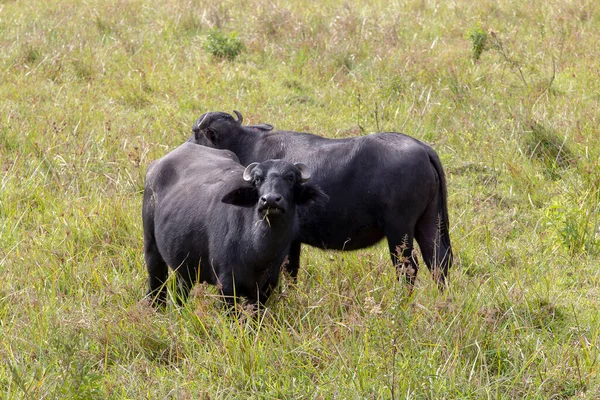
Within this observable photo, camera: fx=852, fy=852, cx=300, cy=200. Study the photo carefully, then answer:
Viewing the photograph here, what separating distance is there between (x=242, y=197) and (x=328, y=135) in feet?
12.5

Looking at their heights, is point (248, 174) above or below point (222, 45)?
above

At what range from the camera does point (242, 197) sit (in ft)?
15.6

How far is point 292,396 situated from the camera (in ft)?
13.7

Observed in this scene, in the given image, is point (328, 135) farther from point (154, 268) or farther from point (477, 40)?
point (154, 268)

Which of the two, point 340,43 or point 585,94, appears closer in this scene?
point 585,94

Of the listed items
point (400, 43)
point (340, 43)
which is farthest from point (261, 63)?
point (400, 43)

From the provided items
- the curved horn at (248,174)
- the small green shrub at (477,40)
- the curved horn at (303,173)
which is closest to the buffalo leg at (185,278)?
the curved horn at (248,174)

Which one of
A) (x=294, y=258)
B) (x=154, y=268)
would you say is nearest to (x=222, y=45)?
(x=294, y=258)

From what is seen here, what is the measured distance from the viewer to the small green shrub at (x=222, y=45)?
33.9 feet

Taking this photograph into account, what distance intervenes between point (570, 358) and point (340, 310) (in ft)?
4.34

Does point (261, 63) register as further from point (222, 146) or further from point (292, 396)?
point (292, 396)

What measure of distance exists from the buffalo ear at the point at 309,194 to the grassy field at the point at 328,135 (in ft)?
1.91

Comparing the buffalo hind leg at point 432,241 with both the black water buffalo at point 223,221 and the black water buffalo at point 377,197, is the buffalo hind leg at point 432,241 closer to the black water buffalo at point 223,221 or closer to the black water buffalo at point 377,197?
the black water buffalo at point 377,197

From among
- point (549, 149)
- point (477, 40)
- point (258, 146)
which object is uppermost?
point (258, 146)
